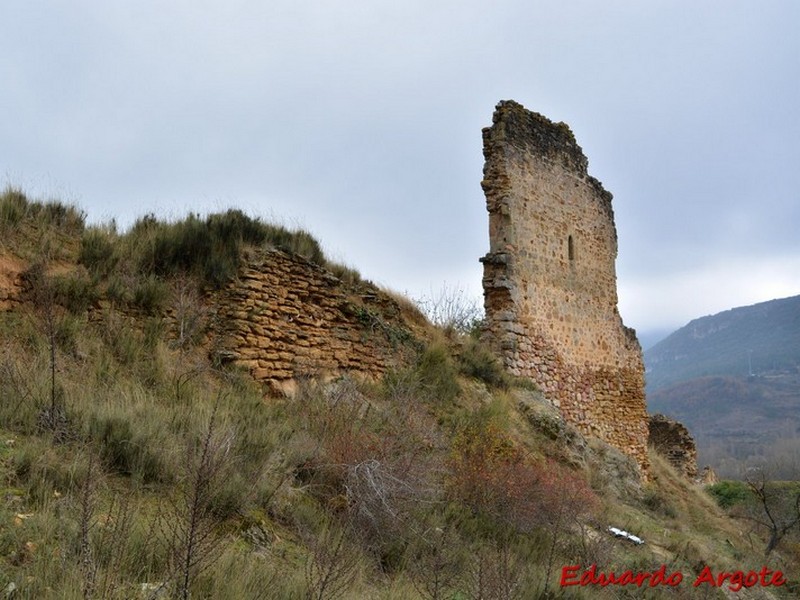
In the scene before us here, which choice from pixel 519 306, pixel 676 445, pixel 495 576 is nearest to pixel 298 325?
pixel 495 576

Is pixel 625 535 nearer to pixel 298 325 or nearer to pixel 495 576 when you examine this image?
pixel 495 576

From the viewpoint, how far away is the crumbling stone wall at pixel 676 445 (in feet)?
59.4

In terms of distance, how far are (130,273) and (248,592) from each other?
4.83 m

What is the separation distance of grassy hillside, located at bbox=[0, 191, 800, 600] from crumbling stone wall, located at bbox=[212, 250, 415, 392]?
0.25 m

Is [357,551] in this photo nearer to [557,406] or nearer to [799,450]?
[557,406]

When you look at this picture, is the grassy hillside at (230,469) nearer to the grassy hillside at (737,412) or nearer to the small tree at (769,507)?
the small tree at (769,507)

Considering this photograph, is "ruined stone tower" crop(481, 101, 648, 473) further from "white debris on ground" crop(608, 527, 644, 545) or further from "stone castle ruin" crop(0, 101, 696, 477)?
"white debris on ground" crop(608, 527, 644, 545)

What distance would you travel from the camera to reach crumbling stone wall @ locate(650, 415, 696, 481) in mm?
18109

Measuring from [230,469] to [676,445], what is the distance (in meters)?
16.9

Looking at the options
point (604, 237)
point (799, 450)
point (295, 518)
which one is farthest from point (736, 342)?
point (295, 518)

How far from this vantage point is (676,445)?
59.6 ft

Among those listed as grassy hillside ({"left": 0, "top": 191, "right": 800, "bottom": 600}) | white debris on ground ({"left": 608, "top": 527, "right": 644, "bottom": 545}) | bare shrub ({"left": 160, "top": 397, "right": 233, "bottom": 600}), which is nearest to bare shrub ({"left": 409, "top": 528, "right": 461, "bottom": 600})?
grassy hillside ({"left": 0, "top": 191, "right": 800, "bottom": 600})

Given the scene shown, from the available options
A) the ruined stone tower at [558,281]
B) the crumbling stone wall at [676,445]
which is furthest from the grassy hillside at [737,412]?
the ruined stone tower at [558,281]

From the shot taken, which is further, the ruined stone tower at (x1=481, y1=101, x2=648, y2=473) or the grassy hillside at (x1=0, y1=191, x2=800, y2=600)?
the ruined stone tower at (x1=481, y1=101, x2=648, y2=473)
